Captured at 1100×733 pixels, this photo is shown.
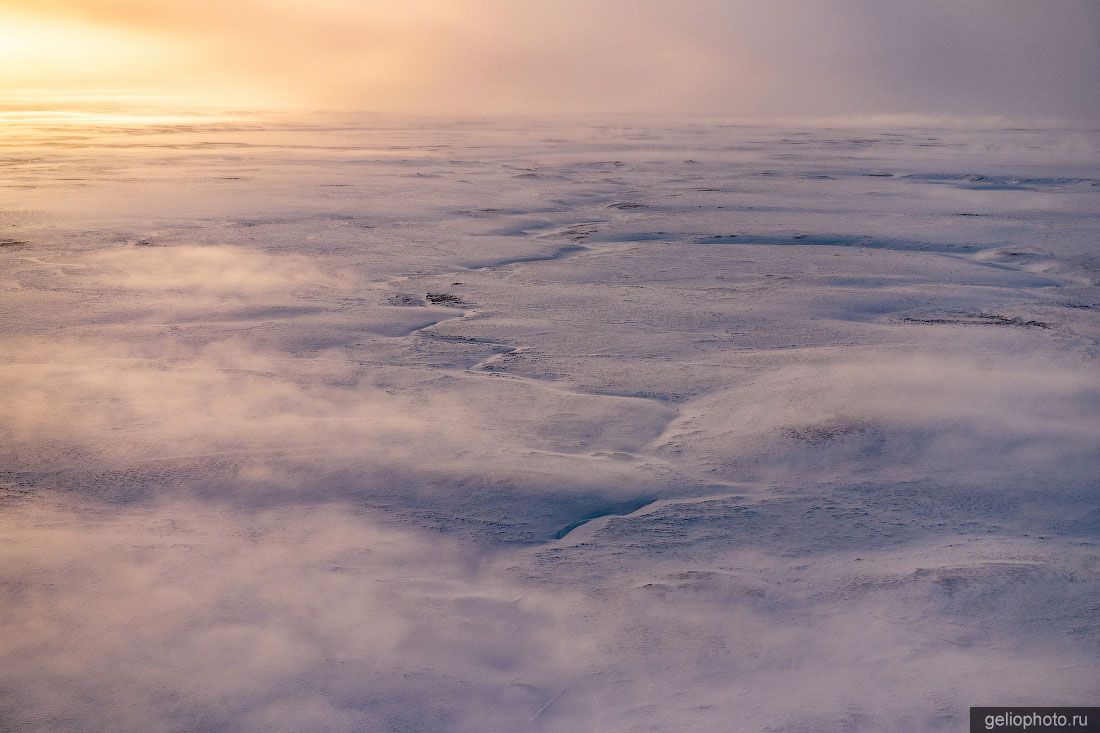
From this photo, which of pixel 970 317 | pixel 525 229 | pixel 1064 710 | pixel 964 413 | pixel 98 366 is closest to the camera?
pixel 1064 710

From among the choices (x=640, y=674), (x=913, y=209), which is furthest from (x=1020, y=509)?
(x=913, y=209)

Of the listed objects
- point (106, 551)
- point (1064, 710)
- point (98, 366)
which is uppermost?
point (98, 366)

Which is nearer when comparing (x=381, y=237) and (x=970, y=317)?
(x=970, y=317)

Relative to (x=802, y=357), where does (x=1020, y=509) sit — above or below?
below

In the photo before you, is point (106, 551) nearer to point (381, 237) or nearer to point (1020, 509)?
point (1020, 509)

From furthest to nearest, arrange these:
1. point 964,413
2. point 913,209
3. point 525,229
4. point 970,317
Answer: point 913,209 < point 525,229 < point 970,317 < point 964,413

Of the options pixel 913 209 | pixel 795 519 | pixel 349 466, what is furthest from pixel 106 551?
pixel 913 209
